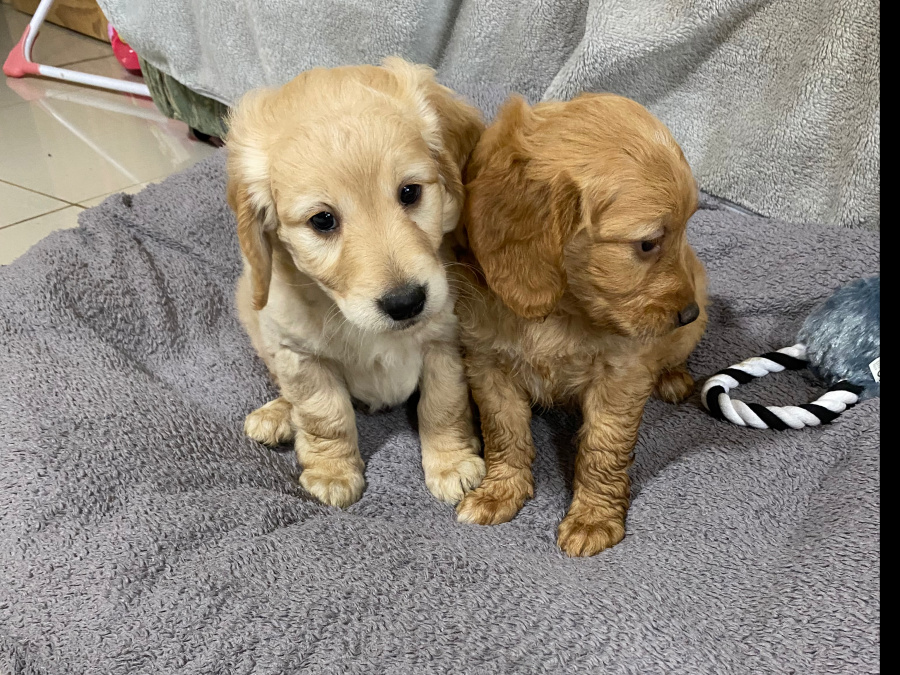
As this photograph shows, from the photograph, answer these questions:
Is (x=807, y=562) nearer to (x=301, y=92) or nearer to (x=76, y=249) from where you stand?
(x=301, y=92)

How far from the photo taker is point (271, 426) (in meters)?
2.08

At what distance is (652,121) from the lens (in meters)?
1.49

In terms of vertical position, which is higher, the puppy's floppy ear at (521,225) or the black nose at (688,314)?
the puppy's floppy ear at (521,225)

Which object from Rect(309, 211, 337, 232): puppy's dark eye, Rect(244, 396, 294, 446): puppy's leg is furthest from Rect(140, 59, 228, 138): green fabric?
Rect(309, 211, 337, 232): puppy's dark eye

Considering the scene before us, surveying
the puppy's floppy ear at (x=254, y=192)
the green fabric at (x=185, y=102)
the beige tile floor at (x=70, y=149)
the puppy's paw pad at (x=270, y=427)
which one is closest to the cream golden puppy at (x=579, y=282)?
the puppy's floppy ear at (x=254, y=192)

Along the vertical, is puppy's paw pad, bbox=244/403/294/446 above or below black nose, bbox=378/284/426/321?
below

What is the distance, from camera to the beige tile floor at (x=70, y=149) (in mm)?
3672

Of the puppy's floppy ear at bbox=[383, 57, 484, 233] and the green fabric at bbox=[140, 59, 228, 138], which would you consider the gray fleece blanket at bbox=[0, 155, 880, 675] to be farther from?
the green fabric at bbox=[140, 59, 228, 138]

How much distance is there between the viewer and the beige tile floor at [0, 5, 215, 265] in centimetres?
367

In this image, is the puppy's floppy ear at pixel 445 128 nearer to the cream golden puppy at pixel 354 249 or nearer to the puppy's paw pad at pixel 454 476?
the cream golden puppy at pixel 354 249

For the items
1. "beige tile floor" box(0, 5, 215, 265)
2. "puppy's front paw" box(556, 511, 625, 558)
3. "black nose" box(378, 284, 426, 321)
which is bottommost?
"beige tile floor" box(0, 5, 215, 265)

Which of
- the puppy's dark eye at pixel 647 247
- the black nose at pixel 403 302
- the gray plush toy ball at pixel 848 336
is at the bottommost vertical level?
the gray plush toy ball at pixel 848 336

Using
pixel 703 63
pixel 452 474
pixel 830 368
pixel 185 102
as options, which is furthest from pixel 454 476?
pixel 185 102
